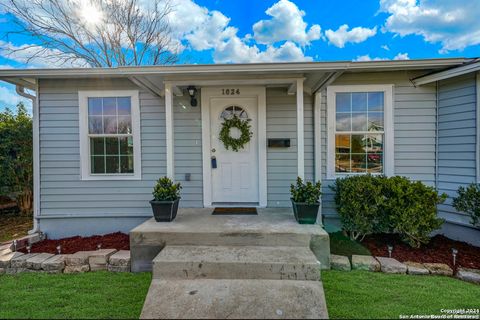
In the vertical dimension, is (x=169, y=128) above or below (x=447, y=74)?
below

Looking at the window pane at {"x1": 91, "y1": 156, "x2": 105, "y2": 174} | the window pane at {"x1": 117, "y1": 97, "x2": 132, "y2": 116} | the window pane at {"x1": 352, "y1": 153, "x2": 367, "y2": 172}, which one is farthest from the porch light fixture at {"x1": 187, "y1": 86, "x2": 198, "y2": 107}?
the window pane at {"x1": 352, "y1": 153, "x2": 367, "y2": 172}

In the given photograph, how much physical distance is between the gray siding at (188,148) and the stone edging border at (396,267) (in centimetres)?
239

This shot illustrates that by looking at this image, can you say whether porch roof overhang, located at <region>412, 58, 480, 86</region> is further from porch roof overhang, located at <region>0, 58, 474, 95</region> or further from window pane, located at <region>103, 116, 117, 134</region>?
window pane, located at <region>103, 116, 117, 134</region>

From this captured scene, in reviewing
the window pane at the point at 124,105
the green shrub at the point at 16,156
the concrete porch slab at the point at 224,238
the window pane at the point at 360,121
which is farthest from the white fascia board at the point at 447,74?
the green shrub at the point at 16,156

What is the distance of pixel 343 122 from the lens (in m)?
4.07

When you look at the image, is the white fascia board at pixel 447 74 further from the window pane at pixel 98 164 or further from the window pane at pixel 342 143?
the window pane at pixel 98 164

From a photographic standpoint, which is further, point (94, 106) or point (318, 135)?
point (94, 106)

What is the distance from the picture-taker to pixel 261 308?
1.88 m

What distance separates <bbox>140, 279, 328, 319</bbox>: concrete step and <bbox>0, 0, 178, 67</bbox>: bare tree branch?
843 cm

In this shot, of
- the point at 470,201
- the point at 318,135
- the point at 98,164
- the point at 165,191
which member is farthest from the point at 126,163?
the point at 470,201

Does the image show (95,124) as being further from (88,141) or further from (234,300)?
(234,300)

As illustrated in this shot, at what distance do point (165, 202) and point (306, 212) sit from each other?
6.17ft

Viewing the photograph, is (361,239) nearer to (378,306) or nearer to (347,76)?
(378,306)

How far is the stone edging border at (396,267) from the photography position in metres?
2.68
